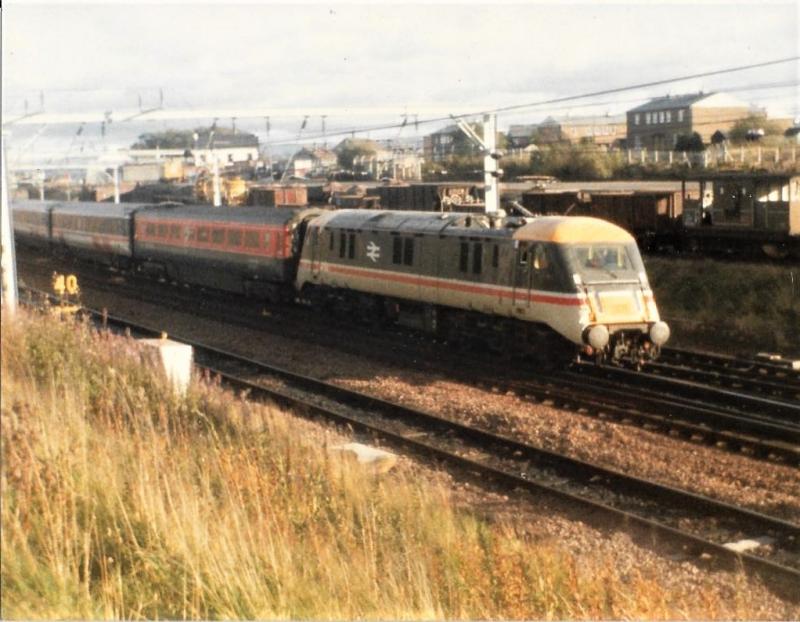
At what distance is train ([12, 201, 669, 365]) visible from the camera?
60.0 feet

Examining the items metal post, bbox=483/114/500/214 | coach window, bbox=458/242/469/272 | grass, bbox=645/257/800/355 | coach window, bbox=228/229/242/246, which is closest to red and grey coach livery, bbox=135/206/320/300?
coach window, bbox=228/229/242/246

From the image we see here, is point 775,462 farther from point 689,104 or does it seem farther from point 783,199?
point 689,104

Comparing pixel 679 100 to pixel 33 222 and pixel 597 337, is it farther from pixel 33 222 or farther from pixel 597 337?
pixel 597 337

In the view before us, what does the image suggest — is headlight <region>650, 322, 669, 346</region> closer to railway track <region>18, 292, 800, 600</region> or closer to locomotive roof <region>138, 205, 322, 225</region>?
railway track <region>18, 292, 800, 600</region>

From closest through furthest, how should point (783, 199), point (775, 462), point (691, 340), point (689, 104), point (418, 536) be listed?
point (418, 536), point (775, 462), point (691, 340), point (783, 199), point (689, 104)

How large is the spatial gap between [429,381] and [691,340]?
359 inches

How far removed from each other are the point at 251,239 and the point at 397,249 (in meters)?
7.50

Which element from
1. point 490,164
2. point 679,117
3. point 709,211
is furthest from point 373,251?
point 679,117

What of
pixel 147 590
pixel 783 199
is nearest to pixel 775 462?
pixel 147 590

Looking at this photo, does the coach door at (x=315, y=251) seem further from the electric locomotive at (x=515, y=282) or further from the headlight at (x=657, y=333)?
the headlight at (x=657, y=333)

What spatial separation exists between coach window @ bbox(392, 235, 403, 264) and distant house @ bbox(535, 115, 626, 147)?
36111 mm

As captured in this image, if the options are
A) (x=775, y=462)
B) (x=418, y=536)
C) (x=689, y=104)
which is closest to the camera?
(x=418, y=536)

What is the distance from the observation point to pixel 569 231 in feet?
60.3

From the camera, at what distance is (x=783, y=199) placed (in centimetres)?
2902
